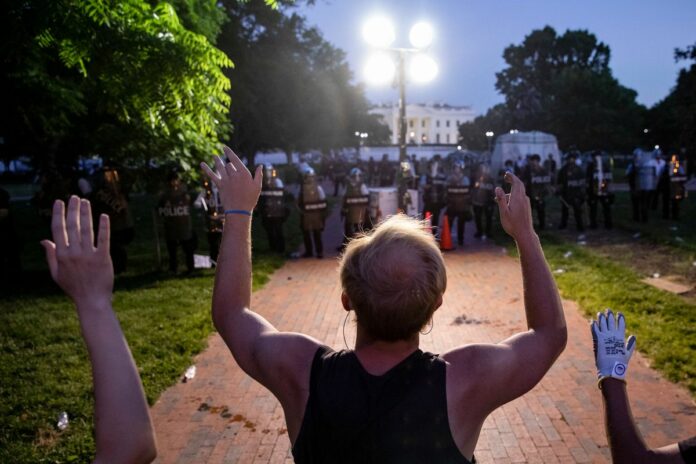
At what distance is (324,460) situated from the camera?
1.65 m

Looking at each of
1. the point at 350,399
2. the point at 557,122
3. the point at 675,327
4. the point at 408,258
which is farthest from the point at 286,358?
the point at 557,122

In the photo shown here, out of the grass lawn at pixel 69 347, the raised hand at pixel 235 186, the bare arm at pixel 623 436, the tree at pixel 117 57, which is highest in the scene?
the tree at pixel 117 57

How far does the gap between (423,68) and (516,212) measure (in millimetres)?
11326

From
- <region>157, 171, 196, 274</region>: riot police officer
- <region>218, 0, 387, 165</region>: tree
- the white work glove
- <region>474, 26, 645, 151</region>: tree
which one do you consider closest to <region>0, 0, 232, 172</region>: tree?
<region>157, 171, 196, 274</region>: riot police officer

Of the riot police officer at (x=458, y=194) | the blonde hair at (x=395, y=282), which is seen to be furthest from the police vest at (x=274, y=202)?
the blonde hair at (x=395, y=282)

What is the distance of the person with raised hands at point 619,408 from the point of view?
1775 millimetres

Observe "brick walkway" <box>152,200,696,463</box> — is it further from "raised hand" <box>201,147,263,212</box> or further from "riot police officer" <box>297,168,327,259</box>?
"riot police officer" <box>297,168,327,259</box>

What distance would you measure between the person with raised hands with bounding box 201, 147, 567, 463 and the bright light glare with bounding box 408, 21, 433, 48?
11.0m

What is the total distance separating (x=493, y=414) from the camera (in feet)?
15.0

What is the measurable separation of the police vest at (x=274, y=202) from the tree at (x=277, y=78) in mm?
12961

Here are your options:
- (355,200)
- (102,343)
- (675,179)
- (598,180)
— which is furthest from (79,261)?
(675,179)

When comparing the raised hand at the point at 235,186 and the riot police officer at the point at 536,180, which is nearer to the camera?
the raised hand at the point at 235,186

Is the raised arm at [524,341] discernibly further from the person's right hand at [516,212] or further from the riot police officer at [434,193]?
the riot police officer at [434,193]

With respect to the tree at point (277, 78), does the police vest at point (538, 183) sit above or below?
below
